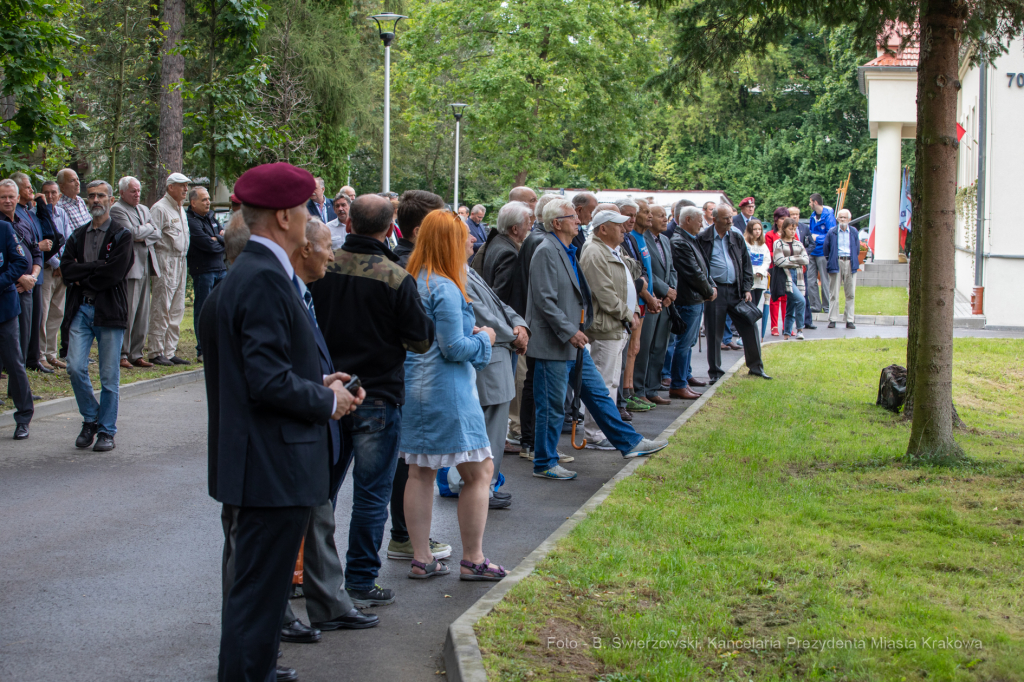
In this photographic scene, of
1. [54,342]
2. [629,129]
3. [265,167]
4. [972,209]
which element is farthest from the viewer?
[629,129]

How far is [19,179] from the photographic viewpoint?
11336 millimetres

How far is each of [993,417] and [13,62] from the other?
36.0 ft

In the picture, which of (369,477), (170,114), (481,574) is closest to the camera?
(369,477)

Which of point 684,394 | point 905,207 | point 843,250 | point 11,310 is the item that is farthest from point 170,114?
point 905,207

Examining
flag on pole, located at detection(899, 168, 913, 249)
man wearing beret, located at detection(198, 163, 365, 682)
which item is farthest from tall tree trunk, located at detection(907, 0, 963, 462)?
flag on pole, located at detection(899, 168, 913, 249)

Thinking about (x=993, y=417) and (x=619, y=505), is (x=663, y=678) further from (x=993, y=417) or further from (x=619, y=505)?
(x=993, y=417)

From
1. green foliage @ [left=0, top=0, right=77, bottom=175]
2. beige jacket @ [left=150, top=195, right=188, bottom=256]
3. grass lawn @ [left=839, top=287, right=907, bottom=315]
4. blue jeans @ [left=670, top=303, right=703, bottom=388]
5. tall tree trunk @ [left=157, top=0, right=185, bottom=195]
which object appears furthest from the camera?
grass lawn @ [left=839, top=287, right=907, bottom=315]

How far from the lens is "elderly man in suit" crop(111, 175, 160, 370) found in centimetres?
1150

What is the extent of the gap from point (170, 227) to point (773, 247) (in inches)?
391

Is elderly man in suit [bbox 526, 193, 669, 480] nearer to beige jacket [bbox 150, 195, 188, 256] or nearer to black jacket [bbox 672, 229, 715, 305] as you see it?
black jacket [bbox 672, 229, 715, 305]

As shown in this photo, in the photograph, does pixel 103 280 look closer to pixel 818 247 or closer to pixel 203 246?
pixel 203 246

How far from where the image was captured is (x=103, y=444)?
8.62m

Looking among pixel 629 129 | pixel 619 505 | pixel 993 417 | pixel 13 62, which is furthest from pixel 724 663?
pixel 629 129

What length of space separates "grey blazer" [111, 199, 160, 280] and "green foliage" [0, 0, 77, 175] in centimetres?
101
